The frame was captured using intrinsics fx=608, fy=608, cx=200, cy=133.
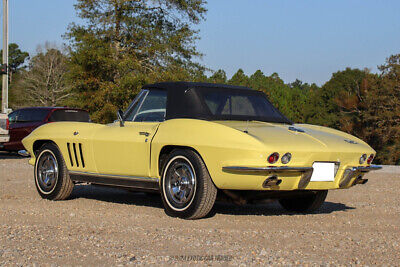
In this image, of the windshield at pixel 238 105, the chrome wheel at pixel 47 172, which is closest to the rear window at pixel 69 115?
the chrome wheel at pixel 47 172

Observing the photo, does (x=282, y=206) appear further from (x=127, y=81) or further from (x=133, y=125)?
(x=127, y=81)

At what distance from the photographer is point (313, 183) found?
6.33 m

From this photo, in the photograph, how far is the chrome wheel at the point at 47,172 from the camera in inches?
325

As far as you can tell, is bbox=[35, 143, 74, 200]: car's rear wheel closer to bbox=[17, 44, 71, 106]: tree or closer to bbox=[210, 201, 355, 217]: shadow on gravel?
bbox=[210, 201, 355, 217]: shadow on gravel

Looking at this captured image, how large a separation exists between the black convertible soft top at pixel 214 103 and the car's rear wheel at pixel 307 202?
97 cm

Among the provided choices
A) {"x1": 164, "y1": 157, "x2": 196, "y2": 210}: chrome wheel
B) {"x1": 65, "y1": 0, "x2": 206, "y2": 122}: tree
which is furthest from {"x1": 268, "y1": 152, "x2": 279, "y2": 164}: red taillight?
{"x1": 65, "y1": 0, "x2": 206, "y2": 122}: tree

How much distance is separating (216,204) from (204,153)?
7.16ft

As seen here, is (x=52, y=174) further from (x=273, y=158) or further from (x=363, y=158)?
(x=363, y=158)

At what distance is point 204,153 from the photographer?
6277 millimetres

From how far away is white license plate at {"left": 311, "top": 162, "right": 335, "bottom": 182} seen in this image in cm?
632

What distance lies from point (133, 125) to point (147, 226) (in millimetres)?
1777

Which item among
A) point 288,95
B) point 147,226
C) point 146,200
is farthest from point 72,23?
point 288,95

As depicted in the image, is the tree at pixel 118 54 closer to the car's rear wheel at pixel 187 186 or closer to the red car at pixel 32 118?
the red car at pixel 32 118

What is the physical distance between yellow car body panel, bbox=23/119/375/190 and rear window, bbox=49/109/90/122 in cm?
1141
